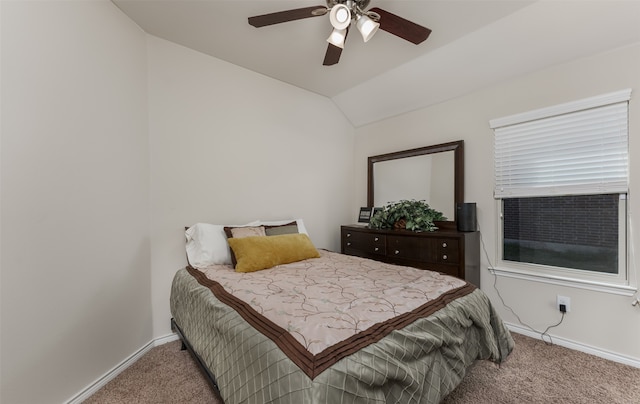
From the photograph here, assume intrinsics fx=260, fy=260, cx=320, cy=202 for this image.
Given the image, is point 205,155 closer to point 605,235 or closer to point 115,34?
point 115,34

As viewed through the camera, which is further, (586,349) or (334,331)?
(586,349)

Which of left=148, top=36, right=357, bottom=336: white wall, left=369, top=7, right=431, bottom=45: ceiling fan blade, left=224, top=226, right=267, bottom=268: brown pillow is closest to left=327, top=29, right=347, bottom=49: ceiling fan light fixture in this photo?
left=369, top=7, right=431, bottom=45: ceiling fan blade

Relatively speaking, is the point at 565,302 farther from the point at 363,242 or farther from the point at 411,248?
the point at 363,242

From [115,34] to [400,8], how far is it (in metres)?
2.14

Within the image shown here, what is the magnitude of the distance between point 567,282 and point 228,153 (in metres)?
3.31

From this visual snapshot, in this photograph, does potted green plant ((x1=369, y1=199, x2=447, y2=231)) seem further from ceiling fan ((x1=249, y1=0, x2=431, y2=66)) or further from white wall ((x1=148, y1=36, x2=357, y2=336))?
ceiling fan ((x1=249, y1=0, x2=431, y2=66))

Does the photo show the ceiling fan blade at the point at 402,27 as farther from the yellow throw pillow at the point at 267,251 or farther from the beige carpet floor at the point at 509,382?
the beige carpet floor at the point at 509,382

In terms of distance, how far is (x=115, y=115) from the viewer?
1.94 meters

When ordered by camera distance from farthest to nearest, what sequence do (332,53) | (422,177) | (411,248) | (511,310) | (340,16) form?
(422,177) → (411,248) → (511,310) → (332,53) → (340,16)

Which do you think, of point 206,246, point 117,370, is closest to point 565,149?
point 206,246

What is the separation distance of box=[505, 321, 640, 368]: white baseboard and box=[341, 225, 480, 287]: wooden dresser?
20.2 inches

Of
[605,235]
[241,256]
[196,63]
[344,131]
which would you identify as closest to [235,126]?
[196,63]

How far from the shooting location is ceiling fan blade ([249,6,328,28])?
5.24 ft

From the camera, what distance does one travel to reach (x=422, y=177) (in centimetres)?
312
